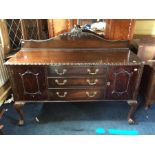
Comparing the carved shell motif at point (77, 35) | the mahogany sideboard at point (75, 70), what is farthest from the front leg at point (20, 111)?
the carved shell motif at point (77, 35)

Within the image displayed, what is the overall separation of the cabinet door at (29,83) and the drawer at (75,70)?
88 mm

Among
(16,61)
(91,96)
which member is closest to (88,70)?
(91,96)

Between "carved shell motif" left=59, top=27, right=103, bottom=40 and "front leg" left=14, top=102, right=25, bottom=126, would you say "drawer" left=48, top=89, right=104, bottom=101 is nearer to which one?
"front leg" left=14, top=102, right=25, bottom=126

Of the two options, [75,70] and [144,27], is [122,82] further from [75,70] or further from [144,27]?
[144,27]

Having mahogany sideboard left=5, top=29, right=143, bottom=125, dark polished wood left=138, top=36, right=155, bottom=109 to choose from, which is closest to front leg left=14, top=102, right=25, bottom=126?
mahogany sideboard left=5, top=29, right=143, bottom=125

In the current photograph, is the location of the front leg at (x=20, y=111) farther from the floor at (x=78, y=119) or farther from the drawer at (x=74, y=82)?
the drawer at (x=74, y=82)

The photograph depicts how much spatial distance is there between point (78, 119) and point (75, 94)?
407 mm

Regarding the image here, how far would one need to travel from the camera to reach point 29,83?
4.61 feet

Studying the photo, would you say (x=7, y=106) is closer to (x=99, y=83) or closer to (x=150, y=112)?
(x=99, y=83)

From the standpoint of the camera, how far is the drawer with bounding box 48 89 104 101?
1.46m

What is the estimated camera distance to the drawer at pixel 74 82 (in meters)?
1.40

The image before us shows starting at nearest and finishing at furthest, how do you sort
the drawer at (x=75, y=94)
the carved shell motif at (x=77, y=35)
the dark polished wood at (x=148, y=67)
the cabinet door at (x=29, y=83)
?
the cabinet door at (x=29, y=83) → the drawer at (x=75, y=94) → the carved shell motif at (x=77, y=35) → the dark polished wood at (x=148, y=67)
